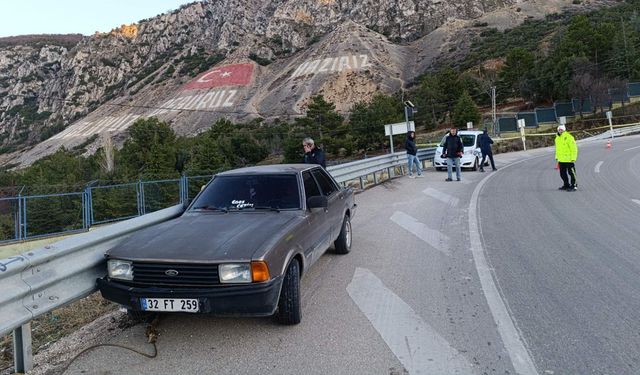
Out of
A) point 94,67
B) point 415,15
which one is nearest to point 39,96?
point 94,67

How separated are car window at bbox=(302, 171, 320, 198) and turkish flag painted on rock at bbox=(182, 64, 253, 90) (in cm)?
11362

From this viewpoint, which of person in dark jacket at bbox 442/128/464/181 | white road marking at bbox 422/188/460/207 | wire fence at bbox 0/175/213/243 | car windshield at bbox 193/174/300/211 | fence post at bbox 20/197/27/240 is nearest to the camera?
car windshield at bbox 193/174/300/211

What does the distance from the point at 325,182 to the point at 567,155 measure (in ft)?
26.5

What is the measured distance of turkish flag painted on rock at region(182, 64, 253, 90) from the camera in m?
117

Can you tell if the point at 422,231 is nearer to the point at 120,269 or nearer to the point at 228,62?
the point at 120,269

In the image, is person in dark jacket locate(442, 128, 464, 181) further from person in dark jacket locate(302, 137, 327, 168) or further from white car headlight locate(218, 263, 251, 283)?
A: white car headlight locate(218, 263, 251, 283)

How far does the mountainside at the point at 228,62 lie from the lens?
342 ft

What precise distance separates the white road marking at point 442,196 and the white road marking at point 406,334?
665cm

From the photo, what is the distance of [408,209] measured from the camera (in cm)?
1090

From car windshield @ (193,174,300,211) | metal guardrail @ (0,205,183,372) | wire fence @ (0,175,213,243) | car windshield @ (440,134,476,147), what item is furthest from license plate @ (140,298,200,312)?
car windshield @ (440,134,476,147)

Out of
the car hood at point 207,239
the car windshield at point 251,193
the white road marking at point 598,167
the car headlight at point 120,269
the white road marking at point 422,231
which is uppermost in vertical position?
the car windshield at point 251,193

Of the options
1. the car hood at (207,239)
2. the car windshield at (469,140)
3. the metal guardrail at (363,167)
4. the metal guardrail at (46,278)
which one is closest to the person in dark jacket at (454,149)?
the metal guardrail at (363,167)

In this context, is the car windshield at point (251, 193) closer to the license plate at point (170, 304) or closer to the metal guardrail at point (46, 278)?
the metal guardrail at point (46, 278)

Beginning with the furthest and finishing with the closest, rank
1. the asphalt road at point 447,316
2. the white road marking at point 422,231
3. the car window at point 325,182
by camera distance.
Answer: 1. the white road marking at point 422,231
2. the car window at point 325,182
3. the asphalt road at point 447,316
